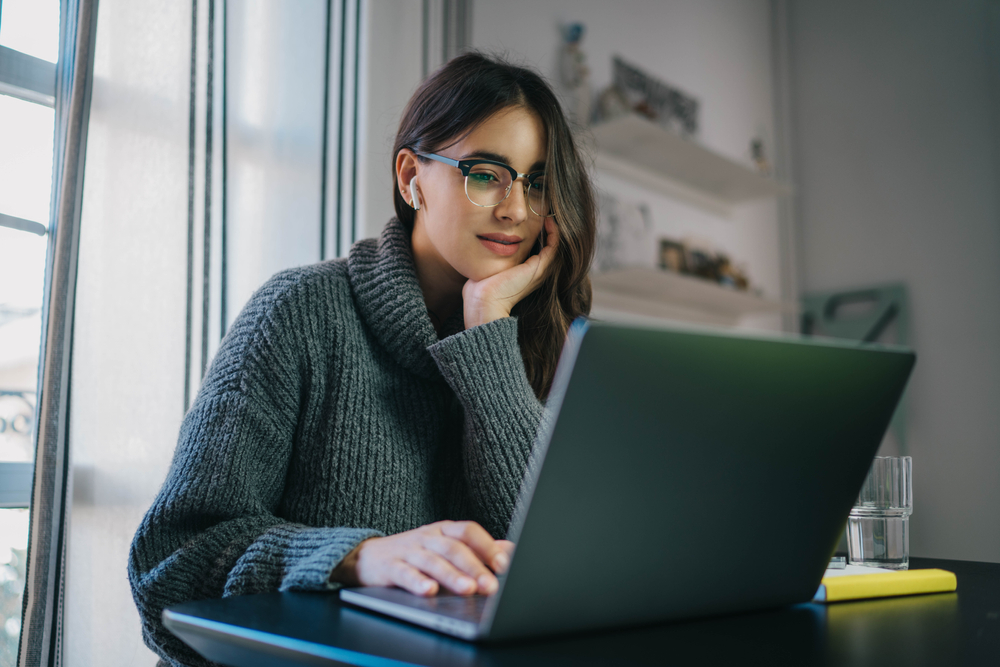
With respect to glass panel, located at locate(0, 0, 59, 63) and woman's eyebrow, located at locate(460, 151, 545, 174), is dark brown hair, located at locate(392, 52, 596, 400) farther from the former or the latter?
glass panel, located at locate(0, 0, 59, 63)

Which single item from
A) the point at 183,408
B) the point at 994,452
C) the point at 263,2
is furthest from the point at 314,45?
the point at 994,452

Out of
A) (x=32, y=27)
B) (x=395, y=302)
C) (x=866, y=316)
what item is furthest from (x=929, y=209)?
(x=32, y=27)

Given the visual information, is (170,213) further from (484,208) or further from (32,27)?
(484,208)

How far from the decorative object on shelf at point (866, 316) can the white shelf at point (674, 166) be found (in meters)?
0.57

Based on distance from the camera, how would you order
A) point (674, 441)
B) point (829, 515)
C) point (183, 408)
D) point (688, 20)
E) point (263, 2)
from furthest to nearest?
point (688, 20) < point (263, 2) < point (183, 408) < point (829, 515) < point (674, 441)

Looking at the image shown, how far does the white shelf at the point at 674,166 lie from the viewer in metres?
2.54

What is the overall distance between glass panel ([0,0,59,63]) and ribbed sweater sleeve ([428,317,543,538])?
0.88m

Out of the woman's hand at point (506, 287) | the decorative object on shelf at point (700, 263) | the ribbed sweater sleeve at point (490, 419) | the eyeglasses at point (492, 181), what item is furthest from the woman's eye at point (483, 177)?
the decorative object on shelf at point (700, 263)

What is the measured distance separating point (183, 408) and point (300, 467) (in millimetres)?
548

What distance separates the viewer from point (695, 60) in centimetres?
311

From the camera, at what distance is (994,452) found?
282 centimetres

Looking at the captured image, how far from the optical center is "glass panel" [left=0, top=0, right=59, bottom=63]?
1.21 m

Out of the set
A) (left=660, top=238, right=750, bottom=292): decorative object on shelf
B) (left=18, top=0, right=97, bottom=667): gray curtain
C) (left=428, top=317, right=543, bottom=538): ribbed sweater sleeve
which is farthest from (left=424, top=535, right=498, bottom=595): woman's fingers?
(left=660, top=238, right=750, bottom=292): decorative object on shelf

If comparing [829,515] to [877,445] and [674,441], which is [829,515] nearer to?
[877,445]
